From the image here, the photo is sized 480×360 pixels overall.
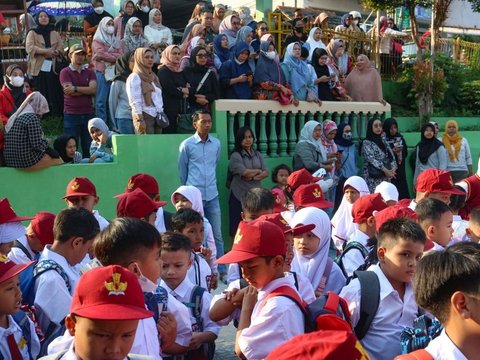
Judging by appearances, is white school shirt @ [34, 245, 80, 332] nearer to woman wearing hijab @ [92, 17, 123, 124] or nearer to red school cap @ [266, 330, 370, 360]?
red school cap @ [266, 330, 370, 360]

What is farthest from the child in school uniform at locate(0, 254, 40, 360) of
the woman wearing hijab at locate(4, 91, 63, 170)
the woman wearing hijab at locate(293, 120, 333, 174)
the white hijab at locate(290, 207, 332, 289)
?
the woman wearing hijab at locate(293, 120, 333, 174)

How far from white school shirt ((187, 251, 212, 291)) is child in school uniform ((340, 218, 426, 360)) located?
4.17 ft

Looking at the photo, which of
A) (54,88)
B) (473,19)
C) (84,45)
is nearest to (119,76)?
(54,88)

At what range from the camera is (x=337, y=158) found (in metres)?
10.1

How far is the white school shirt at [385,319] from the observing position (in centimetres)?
348

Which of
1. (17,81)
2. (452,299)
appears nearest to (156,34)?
(17,81)

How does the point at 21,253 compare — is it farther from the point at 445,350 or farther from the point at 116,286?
the point at 445,350

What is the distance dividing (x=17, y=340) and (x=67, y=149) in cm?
535

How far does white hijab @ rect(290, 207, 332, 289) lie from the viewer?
4402 mm

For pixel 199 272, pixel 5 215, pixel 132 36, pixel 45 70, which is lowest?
pixel 199 272

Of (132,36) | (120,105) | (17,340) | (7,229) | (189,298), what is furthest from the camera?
(132,36)

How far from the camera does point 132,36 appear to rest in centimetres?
1027

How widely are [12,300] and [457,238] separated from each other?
341cm

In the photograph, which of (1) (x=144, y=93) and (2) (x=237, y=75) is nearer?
(1) (x=144, y=93)
